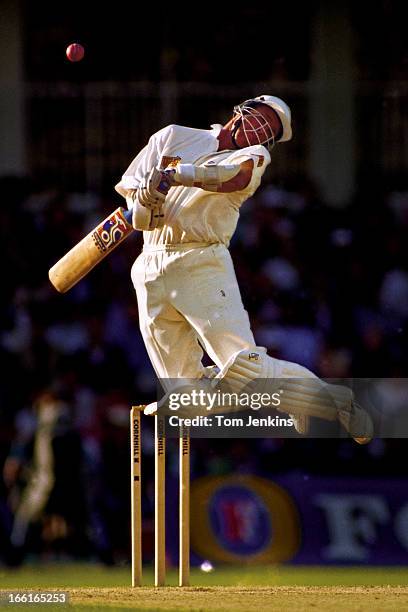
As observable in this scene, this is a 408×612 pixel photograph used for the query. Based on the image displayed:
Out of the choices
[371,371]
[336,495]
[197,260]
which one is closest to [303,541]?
[336,495]

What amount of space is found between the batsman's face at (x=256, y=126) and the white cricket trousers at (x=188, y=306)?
0.55 m

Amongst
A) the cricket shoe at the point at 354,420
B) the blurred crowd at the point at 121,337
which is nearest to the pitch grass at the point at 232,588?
the blurred crowd at the point at 121,337

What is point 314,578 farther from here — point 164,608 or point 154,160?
point 154,160

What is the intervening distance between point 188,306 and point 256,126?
3.18 ft

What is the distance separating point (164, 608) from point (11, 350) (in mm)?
4863

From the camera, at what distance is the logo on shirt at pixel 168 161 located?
9039 mm

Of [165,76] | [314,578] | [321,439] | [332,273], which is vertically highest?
[165,76]

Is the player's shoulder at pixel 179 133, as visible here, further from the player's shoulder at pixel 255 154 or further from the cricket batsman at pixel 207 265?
the player's shoulder at pixel 255 154

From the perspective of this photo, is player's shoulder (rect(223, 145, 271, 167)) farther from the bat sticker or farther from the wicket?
the wicket

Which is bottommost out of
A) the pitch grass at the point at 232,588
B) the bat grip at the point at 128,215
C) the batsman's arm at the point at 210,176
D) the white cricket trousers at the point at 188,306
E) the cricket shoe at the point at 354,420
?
the pitch grass at the point at 232,588

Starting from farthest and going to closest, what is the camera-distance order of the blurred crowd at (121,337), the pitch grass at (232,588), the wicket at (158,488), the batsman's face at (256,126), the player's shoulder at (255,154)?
the blurred crowd at (121,337) < the wicket at (158,488) < the batsman's face at (256,126) < the pitch grass at (232,588) < the player's shoulder at (255,154)

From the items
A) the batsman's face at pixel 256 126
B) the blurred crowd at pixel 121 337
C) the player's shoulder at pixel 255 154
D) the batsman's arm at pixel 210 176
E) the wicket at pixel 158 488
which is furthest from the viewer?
the blurred crowd at pixel 121 337

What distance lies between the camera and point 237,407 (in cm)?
918

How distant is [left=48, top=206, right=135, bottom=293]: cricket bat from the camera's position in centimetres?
927
